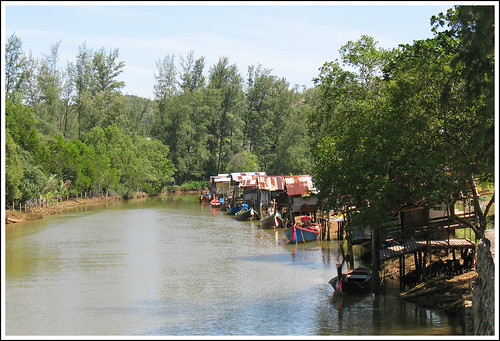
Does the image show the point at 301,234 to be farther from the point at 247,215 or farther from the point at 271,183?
the point at 247,215

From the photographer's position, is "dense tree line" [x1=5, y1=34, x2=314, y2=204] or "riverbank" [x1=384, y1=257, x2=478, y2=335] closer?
"riverbank" [x1=384, y1=257, x2=478, y2=335]

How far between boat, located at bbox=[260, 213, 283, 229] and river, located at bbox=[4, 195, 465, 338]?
3.01 meters

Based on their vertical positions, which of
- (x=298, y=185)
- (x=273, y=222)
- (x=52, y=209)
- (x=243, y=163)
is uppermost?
(x=243, y=163)

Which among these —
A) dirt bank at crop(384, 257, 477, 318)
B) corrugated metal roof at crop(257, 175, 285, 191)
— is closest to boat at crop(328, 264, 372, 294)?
dirt bank at crop(384, 257, 477, 318)

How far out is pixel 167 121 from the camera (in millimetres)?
93000

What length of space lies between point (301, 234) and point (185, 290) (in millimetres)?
14052

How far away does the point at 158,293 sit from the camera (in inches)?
926

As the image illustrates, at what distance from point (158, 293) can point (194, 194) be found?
69254 mm

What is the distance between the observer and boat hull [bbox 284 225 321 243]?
1437 inches

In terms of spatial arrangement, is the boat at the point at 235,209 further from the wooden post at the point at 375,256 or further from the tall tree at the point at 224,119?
the tall tree at the point at 224,119

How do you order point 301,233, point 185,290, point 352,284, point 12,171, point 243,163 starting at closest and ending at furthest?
point 352,284 < point 185,290 < point 301,233 < point 12,171 < point 243,163

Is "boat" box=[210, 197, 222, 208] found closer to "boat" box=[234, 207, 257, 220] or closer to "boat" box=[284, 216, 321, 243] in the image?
"boat" box=[234, 207, 257, 220]

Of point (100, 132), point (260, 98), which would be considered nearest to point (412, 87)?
point (100, 132)

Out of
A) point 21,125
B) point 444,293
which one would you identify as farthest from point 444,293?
point 21,125
